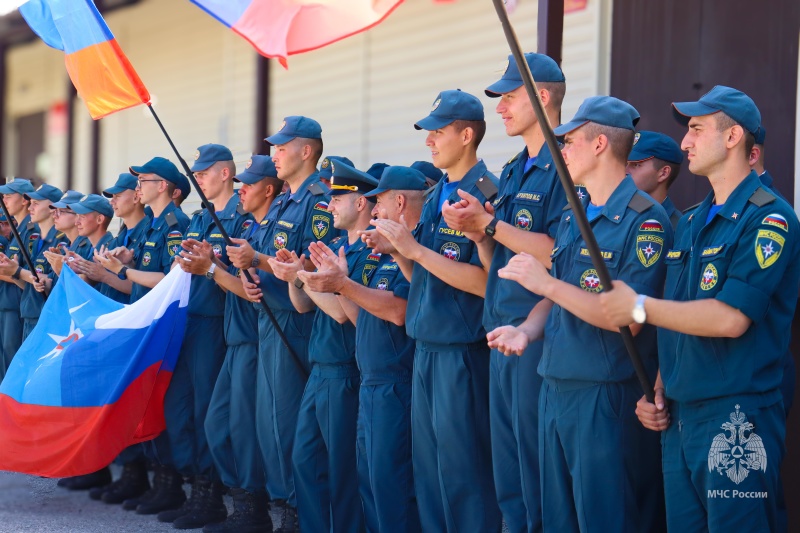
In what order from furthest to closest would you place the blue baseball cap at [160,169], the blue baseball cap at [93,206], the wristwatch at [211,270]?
the blue baseball cap at [93,206]
the blue baseball cap at [160,169]
the wristwatch at [211,270]

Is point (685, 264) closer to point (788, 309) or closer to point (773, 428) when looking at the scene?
point (788, 309)

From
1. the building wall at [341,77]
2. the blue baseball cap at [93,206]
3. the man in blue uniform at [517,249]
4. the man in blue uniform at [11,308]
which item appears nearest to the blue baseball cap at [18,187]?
the man in blue uniform at [11,308]

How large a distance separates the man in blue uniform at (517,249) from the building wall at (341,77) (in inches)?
78.0

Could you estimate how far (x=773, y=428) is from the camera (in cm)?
351

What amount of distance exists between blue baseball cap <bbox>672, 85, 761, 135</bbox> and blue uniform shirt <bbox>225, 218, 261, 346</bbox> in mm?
3187

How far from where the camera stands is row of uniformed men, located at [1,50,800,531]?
353cm

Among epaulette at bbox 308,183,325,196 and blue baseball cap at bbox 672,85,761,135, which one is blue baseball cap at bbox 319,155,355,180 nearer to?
epaulette at bbox 308,183,325,196

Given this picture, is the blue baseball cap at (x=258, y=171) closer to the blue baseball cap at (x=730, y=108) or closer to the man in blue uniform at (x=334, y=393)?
the man in blue uniform at (x=334, y=393)

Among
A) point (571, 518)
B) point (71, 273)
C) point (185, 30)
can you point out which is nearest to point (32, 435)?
point (71, 273)

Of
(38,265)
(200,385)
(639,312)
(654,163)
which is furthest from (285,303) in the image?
(38,265)

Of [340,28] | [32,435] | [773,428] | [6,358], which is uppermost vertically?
[340,28]

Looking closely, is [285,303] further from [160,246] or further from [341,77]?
[341,77]

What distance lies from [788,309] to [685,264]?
1.23ft

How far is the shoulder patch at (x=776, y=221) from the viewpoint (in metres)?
3.48
